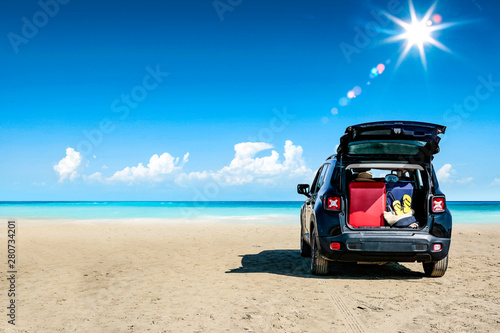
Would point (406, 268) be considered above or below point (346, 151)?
below

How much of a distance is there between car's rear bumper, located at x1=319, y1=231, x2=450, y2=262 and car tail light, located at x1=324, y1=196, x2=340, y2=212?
1.44 feet

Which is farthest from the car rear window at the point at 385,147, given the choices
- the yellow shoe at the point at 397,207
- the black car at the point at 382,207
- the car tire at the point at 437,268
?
the car tire at the point at 437,268

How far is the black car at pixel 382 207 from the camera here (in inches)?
254

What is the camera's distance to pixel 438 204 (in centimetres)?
665

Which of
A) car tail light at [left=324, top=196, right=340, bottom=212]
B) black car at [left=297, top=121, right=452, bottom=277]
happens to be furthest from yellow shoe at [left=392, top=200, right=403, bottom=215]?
car tail light at [left=324, top=196, right=340, bottom=212]

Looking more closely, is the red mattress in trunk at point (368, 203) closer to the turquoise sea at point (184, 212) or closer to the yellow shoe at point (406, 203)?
the yellow shoe at point (406, 203)

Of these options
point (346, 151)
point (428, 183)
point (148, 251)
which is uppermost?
point (346, 151)

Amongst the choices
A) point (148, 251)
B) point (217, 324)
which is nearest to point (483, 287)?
point (217, 324)

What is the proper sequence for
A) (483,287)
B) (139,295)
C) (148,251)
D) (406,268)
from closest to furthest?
(139,295)
(483,287)
(406,268)
(148,251)

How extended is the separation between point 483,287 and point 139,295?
5122mm

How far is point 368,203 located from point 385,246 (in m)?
0.94

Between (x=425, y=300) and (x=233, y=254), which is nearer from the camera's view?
(x=425, y=300)

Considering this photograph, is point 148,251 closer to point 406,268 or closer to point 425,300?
point 406,268

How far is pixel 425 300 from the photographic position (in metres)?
5.62
